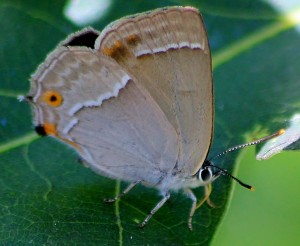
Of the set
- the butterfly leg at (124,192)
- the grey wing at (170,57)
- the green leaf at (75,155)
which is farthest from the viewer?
the butterfly leg at (124,192)

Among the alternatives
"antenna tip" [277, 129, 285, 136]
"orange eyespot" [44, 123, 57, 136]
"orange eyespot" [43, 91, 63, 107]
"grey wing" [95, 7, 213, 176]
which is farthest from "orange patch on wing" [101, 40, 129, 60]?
"antenna tip" [277, 129, 285, 136]

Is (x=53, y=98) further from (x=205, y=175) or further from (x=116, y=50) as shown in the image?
(x=205, y=175)

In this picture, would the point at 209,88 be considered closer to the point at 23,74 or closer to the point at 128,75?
the point at 128,75

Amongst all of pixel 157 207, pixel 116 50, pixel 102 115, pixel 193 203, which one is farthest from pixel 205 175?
pixel 116 50

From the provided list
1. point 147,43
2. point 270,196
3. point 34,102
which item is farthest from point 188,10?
point 270,196

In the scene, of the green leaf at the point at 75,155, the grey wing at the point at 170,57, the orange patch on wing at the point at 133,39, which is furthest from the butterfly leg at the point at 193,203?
the orange patch on wing at the point at 133,39

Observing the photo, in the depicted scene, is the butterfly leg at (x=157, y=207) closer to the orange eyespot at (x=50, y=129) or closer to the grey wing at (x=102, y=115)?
the grey wing at (x=102, y=115)
